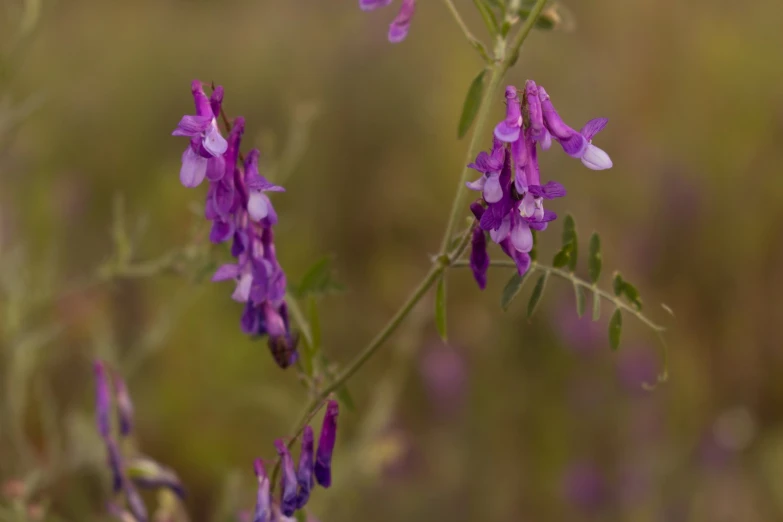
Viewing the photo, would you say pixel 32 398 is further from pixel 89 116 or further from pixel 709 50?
pixel 709 50

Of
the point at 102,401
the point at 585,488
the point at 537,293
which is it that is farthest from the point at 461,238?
the point at 585,488

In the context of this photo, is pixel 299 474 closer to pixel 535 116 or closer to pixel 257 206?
pixel 257 206

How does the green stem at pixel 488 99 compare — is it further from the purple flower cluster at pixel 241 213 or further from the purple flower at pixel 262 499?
the purple flower at pixel 262 499

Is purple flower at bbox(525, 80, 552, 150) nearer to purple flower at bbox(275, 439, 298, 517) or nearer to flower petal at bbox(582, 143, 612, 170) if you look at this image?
flower petal at bbox(582, 143, 612, 170)

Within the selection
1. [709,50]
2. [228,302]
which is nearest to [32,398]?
[228,302]

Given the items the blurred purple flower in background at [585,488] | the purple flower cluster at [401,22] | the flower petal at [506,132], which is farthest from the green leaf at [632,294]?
the blurred purple flower in background at [585,488]

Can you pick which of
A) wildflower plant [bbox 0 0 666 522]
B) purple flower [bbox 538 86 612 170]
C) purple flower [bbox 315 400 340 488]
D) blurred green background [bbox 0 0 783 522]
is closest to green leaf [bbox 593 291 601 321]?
wildflower plant [bbox 0 0 666 522]
